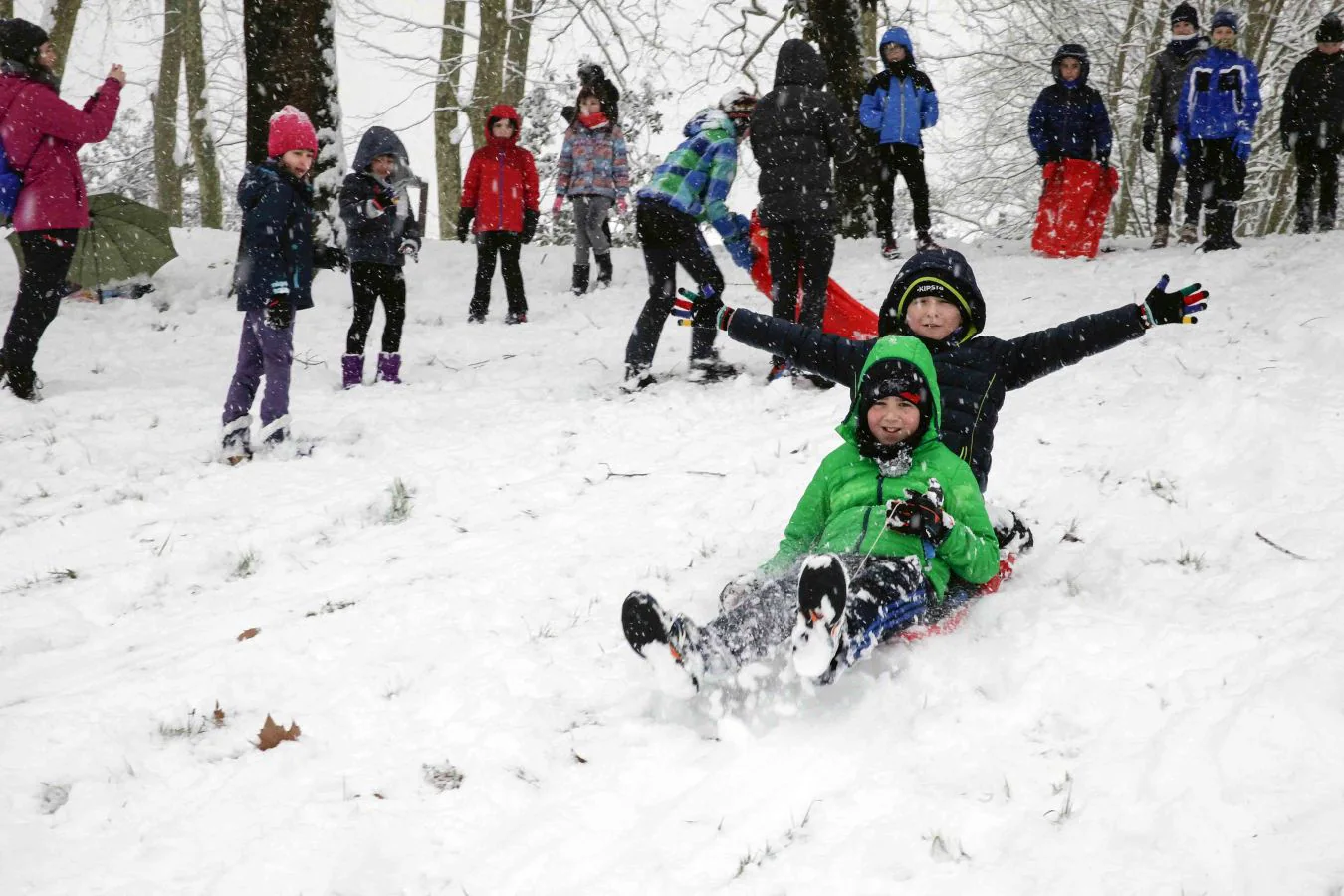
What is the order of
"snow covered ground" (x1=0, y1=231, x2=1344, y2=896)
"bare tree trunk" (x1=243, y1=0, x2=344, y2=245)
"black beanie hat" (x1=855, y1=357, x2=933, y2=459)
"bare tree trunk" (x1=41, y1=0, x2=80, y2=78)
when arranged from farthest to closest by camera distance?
"bare tree trunk" (x1=41, y1=0, x2=80, y2=78) < "bare tree trunk" (x1=243, y1=0, x2=344, y2=245) < "black beanie hat" (x1=855, y1=357, x2=933, y2=459) < "snow covered ground" (x1=0, y1=231, x2=1344, y2=896)

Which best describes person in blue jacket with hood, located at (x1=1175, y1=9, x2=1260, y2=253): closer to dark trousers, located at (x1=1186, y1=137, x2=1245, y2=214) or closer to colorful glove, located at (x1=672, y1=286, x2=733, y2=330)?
dark trousers, located at (x1=1186, y1=137, x2=1245, y2=214)

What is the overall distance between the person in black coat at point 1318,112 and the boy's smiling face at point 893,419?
28.0ft

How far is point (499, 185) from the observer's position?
952 cm

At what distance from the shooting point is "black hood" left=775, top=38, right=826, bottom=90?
6816 mm

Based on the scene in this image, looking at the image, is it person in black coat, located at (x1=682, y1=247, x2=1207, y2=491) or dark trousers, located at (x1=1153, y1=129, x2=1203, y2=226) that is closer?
person in black coat, located at (x1=682, y1=247, x2=1207, y2=491)

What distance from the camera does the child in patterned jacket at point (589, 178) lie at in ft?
34.9

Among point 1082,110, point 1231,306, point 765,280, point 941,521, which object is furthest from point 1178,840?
point 1082,110

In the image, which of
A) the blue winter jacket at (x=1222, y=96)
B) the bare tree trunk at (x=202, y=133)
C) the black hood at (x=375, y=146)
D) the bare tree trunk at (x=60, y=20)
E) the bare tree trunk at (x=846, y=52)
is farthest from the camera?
the bare tree trunk at (x=202, y=133)

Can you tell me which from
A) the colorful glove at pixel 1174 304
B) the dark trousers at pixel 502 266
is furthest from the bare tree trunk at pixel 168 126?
the colorful glove at pixel 1174 304

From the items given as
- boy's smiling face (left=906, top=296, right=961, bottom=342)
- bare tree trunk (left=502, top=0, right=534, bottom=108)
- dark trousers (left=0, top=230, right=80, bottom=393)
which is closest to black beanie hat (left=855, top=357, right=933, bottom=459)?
boy's smiling face (left=906, top=296, right=961, bottom=342)

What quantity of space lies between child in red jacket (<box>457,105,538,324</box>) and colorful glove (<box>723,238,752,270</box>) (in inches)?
123

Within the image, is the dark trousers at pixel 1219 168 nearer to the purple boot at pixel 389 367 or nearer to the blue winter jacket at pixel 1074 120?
the blue winter jacket at pixel 1074 120

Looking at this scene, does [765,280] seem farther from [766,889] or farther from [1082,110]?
[766,889]

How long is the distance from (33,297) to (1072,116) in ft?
31.4
